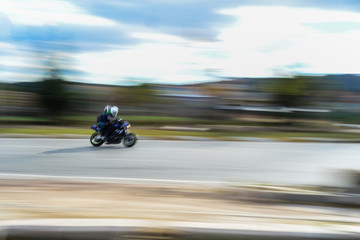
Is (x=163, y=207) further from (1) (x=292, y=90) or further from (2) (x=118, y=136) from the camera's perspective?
(1) (x=292, y=90)

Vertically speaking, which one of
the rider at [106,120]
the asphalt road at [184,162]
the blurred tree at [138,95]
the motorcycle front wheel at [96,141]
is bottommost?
the asphalt road at [184,162]

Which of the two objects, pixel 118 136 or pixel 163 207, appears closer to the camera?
pixel 163 207

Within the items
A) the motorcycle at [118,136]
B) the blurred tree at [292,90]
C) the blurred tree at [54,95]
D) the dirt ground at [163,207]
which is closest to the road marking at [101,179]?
the dirt ground at [163,207]

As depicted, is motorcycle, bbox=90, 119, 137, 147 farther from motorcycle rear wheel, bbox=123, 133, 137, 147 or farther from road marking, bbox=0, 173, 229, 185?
road marking, bbox=0, 173, 229, 185

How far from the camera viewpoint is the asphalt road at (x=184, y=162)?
340 inches

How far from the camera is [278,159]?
1129 centimetres

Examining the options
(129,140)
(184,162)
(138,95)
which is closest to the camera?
(184,162)

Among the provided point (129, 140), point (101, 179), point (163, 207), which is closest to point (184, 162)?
point (101, 179)

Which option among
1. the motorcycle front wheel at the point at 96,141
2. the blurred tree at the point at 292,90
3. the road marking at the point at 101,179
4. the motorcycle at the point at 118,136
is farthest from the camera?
the blurred tree at the point at 292,90

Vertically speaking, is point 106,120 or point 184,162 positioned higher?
point 106,120

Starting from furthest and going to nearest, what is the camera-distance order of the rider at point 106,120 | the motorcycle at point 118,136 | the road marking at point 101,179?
the rider at point 106,120, the motorcycle at point 118,136, the road marking at point 101,179

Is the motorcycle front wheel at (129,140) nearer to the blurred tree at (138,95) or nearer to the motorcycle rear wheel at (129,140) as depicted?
the motorcycle rear wheel at (129,140)

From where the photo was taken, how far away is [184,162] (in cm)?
1051

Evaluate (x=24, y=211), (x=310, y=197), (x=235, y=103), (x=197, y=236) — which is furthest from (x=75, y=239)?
(x=235, y=103)
